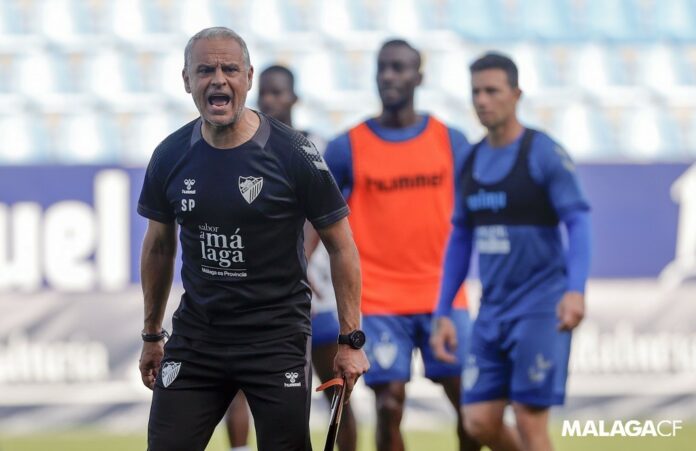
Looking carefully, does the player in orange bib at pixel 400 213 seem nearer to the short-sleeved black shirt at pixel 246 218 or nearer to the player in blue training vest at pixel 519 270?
the player in blue training vest at pixel 519 270

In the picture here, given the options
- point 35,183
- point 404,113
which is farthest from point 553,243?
point 35,183

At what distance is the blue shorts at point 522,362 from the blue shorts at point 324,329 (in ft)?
3.96

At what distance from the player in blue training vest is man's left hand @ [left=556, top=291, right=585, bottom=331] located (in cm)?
3

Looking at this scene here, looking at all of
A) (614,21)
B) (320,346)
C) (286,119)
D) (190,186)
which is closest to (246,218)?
(190,186)

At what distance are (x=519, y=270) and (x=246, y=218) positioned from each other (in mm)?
2016

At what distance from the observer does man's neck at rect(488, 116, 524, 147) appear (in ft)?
24.0

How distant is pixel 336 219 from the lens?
18.0 ft

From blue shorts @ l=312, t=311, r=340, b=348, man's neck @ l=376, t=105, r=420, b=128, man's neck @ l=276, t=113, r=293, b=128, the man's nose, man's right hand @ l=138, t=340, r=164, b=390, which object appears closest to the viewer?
the man's nose

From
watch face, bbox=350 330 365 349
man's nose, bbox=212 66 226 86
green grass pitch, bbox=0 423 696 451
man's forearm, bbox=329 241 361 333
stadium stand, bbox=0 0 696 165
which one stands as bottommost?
green grass pitch, bbox=0 423 696 451

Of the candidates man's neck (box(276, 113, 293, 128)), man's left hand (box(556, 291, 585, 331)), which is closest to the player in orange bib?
man's neck (box(276, 113, 293, 128))

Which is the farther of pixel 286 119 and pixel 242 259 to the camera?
pixel 286 119

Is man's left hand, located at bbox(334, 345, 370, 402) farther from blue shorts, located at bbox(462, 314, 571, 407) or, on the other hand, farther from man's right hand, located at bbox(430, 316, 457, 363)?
man's right hand, located at bbox(430, 316, 457, 363)

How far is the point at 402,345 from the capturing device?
8023 millimetres

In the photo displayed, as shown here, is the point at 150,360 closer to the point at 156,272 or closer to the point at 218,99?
the point at 156,272
